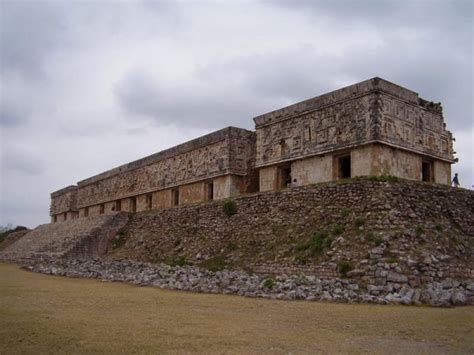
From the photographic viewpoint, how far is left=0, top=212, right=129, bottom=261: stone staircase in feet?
64.4

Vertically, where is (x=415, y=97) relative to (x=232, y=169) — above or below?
above

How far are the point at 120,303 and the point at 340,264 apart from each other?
4.55m

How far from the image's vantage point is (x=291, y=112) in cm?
1619

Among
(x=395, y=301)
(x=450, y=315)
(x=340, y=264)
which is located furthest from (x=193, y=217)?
(x=450, y=315)

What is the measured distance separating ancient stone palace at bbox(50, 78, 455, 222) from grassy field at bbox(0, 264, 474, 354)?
21.3ft

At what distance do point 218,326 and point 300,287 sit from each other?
3.30 m

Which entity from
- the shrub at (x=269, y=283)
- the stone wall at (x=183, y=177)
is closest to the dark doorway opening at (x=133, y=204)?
the stone wall at (x=183, y=177)

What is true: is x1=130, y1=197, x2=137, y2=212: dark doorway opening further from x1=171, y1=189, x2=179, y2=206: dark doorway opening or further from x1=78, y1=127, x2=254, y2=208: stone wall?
x1=171, y1=189, x2=179, y2=206: dark doorway opening

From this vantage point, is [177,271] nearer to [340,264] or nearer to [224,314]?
[340,264]

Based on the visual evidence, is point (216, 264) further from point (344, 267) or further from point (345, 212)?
point (344, 267)

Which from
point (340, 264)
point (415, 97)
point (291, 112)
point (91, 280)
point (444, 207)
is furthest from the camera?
point (291, 112)

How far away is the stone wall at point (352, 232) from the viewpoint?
1002 centimetres

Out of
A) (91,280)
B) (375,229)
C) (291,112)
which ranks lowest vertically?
(91,280)

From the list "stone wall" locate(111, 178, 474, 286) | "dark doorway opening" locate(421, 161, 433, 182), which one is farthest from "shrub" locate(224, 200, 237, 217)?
"dark doorway opening" locate(421, 161, 433, 182)
